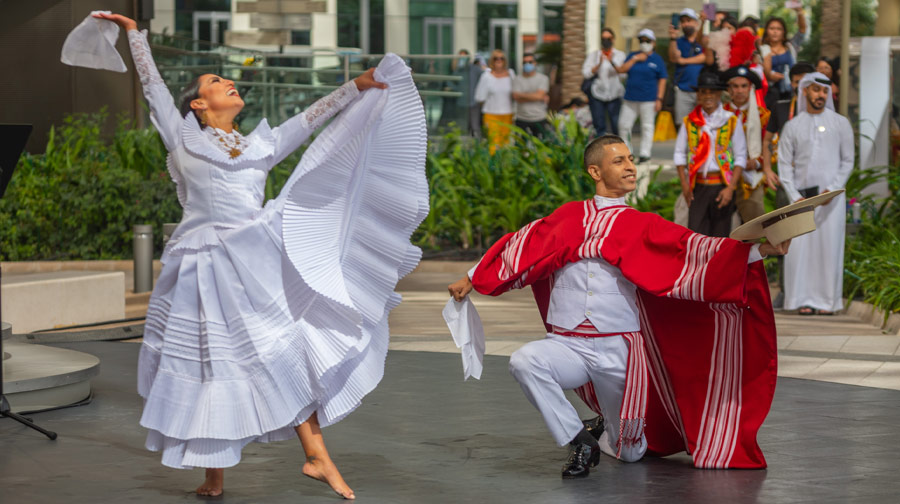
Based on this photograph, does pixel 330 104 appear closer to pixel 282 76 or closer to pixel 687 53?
pixel 687 53

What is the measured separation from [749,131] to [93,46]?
6802mm

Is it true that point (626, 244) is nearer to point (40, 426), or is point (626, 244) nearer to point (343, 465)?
point (343, 465)

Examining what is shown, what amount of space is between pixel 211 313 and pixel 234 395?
34 centimetres

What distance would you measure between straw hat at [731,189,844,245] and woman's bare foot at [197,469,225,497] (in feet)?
7.76

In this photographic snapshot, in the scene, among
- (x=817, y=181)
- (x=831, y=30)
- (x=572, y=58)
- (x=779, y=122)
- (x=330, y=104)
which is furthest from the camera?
(x=572, y=58)

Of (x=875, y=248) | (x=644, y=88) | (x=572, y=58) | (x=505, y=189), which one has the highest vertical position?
(x=572, y=58)

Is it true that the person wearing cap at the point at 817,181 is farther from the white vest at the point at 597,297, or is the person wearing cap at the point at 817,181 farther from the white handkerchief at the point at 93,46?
the white handkerchief at the point at 93,46

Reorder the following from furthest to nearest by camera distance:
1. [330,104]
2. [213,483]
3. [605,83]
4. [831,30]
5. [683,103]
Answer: [831,30] < [605,83] < [683,103] < [330,104] < [213,483]

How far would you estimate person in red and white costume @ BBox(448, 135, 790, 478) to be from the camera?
584 cm

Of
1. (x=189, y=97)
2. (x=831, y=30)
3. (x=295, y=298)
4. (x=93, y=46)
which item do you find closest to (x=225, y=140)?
(x=189, y=97)

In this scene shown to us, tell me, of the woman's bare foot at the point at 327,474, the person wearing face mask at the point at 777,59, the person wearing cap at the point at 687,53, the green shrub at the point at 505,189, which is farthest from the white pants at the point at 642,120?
the woman's bare foot at the point at 327,474

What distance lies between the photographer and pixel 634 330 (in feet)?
19.7

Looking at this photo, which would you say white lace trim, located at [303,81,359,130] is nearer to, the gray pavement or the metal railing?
the gray pavement

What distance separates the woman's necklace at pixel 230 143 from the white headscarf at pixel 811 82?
259 inches
